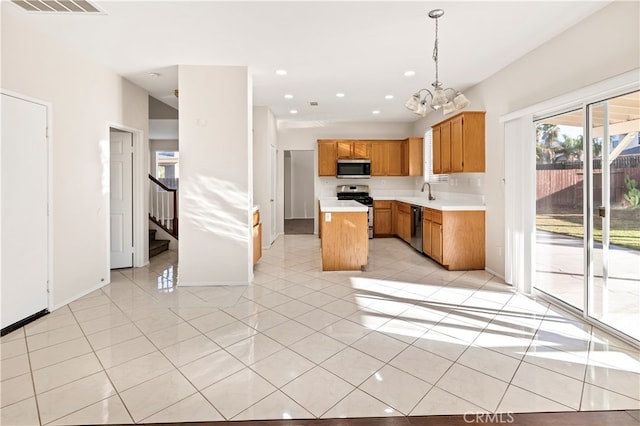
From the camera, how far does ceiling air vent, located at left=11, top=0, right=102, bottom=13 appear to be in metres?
2.64

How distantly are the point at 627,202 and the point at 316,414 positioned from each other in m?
2.96

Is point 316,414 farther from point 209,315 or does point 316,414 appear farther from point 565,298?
point 565,298

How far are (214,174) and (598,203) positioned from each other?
13.3 feet

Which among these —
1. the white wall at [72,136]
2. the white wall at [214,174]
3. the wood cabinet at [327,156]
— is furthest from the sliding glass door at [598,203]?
the white wall at [72,136]

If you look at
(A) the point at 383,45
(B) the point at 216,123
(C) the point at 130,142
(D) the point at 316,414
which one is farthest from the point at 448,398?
(C) the point at 130,142

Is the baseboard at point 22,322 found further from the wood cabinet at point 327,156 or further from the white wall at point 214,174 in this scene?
the wood cabinet at point 327,156

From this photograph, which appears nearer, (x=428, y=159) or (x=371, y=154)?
(x=428, y=159)

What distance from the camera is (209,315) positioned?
3244 mm

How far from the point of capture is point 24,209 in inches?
120

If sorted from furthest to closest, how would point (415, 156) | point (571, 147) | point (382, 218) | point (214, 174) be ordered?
point (382, 218) < point (415, 156) < point (214, 174) < point (571, 147)

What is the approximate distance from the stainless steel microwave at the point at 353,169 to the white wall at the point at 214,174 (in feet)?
12.7

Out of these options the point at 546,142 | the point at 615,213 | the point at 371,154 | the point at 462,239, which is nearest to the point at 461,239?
the point at 462,239

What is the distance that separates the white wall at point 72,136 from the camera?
303cm

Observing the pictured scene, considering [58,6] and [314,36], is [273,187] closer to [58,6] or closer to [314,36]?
[314,36]
